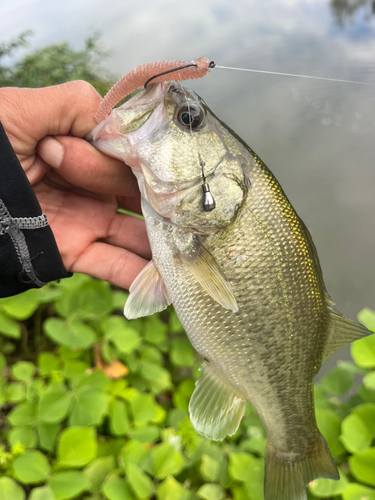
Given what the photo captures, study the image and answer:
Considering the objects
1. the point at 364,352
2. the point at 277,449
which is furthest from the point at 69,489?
the point at 364,352

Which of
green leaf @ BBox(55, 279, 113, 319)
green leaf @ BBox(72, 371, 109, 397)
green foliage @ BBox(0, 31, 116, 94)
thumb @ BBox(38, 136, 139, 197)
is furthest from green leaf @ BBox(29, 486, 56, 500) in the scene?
green foliage @ BBox(0, 31, 116, 94)

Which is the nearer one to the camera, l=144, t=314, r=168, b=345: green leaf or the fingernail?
the fingernail

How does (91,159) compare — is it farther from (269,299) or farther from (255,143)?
(255,143)

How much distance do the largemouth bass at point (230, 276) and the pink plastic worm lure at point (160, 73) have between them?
5 cm

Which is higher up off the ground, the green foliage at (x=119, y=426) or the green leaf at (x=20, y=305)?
the green leaf at (x=20, y=305)

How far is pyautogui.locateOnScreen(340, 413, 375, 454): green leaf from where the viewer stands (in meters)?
1.49

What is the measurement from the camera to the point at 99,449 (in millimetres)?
1727

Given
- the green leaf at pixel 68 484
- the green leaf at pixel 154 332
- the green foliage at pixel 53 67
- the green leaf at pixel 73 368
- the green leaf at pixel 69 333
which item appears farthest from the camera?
the green foliage at pixel 53 67

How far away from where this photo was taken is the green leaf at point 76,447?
4.75ft

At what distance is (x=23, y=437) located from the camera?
1.56 meters

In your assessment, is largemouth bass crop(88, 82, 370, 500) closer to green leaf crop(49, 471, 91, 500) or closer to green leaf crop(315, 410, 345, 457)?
green leaf crop(315, 410, 345, 457)

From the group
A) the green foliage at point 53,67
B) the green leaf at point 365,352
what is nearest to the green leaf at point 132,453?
the green leaf at point 365,352

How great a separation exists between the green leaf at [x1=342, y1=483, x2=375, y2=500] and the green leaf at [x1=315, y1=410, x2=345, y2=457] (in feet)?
0.70

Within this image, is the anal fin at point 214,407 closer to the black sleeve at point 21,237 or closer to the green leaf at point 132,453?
the green leaf at point 132,453
